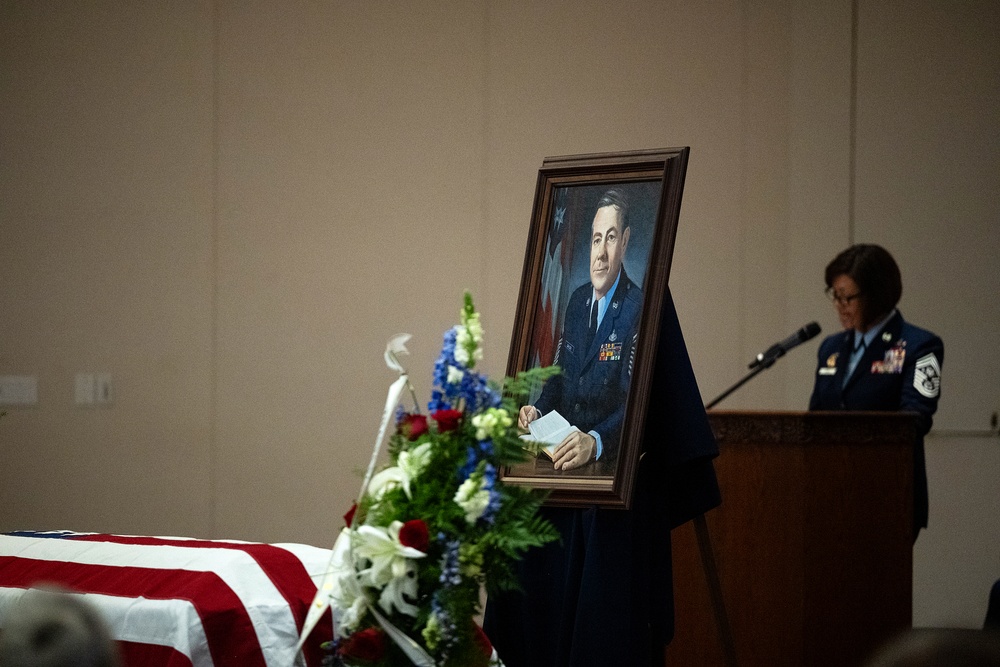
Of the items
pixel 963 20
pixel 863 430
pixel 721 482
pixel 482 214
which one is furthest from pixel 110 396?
pixel 963 20

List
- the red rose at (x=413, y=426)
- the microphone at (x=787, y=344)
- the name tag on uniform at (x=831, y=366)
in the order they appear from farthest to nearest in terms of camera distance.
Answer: the name tag on uniform at (x=831, y=366)
the microphone at (x=787, y=344)
the red rose at (x=413, y=426)

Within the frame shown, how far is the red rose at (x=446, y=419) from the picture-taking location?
1.56 meters

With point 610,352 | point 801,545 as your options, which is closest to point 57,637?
point 610,352

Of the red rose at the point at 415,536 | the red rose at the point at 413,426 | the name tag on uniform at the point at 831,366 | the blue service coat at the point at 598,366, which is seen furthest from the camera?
Answer: the name tag on uniform at the point at 831,366

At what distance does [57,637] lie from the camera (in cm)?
77

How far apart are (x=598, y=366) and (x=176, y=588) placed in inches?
42.0

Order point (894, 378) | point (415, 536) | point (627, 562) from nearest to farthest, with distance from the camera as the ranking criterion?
point (415, 536)
point (627, 562)
point (894, 378)

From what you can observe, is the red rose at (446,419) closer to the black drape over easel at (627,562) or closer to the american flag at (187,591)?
the black drape over easel at (627,562)

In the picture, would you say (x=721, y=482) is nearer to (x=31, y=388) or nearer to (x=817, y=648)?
(x=817, y=648)

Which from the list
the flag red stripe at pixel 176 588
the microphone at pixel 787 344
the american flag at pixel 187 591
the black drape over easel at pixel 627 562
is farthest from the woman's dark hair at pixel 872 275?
the flag red stripe at pixel 176 588

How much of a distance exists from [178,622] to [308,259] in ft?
11.4

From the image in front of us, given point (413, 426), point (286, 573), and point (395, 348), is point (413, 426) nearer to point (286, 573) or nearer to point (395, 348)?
point (395, 348)

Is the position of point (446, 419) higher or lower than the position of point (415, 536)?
higher

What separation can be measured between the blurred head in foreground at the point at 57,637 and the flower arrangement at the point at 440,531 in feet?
A: 2.38
